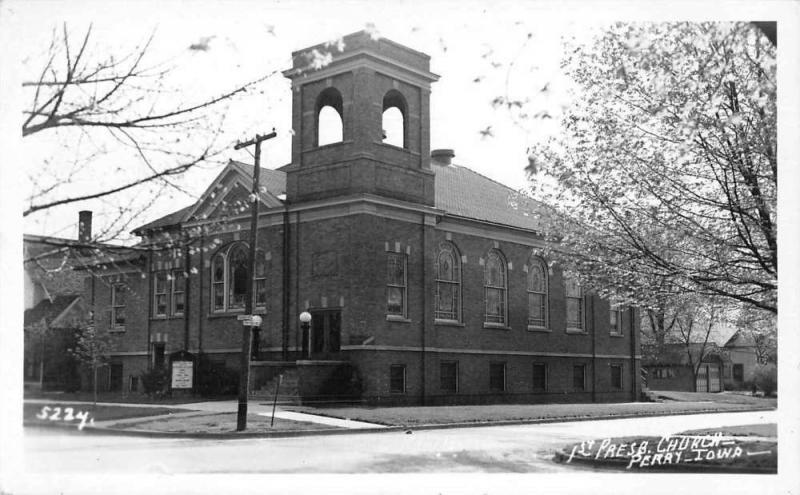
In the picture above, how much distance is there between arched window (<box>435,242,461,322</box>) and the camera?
29.8 meters

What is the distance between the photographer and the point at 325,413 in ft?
77.4

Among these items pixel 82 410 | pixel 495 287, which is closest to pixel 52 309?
pixel 82 410

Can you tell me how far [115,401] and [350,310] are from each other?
31.0ft

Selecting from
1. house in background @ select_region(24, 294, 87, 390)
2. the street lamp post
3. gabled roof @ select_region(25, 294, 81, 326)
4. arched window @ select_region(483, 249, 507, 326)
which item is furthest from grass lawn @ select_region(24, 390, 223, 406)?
→ arched window @ select_region(483, 249, 507, 326)

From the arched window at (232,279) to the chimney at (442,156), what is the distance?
19.4 feet

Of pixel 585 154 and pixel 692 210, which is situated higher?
pixel 585 154

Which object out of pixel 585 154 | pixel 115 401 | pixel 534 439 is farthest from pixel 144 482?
pixel 585 154

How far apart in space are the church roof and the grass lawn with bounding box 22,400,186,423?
11579 mm

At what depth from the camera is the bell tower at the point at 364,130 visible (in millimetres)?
24047

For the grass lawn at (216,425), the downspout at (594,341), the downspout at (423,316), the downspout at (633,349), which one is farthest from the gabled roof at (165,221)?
the downspout at (633,349)

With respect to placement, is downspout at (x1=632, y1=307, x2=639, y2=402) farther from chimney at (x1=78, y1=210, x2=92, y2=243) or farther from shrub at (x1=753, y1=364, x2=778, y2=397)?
chimney at (x1=78, y1=210, x2=92, y2=243)

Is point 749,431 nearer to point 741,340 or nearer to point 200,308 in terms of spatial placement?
point 741,340

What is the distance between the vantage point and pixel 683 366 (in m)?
30.7

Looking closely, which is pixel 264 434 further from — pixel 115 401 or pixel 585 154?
pixel 585 154
